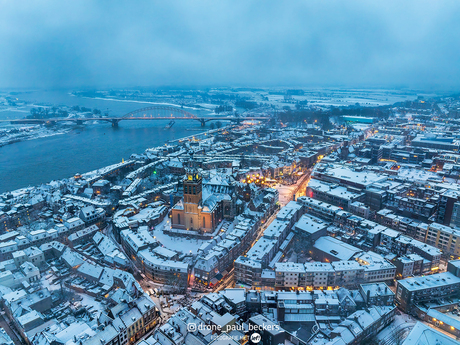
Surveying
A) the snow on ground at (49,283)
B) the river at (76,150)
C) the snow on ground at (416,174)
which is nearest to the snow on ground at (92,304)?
the snow on ground at (49,283)

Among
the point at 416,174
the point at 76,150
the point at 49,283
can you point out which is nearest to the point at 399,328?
the point at 49,283

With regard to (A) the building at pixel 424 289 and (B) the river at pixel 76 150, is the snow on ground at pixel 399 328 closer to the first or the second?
(A) the building at pixel 424 289

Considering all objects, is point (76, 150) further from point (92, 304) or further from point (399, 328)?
point (399, 328)

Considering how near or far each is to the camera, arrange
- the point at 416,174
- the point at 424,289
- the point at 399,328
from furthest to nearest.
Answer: the point at 416,174 → the point at 424,289 → the point at 399,328

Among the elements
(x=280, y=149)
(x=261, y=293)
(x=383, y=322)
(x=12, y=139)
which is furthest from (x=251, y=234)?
(x=12, y=139)

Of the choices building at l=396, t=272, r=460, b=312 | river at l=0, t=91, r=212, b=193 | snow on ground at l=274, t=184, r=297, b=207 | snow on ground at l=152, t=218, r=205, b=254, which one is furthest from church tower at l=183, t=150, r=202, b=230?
river at l=0, t=91, r=212, b=193

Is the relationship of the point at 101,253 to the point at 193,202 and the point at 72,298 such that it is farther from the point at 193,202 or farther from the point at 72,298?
the point at 193,202
